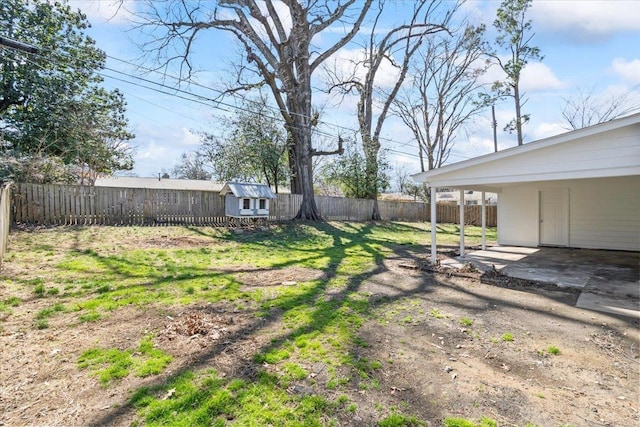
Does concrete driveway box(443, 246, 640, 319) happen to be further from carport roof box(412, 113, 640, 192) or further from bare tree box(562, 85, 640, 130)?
bare tree box(562, 85, 640, 130)

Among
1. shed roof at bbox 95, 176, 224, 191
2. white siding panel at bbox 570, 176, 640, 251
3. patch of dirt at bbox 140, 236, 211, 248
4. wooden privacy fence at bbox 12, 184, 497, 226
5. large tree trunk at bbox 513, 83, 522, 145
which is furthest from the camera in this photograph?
shed roof at bbox 95, 176, 224, 191

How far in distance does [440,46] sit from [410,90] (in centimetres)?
332

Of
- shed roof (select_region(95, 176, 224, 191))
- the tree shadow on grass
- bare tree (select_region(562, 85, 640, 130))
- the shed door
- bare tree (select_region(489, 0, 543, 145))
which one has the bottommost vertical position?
the tree shadow on grass

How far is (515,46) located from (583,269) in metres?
17.2

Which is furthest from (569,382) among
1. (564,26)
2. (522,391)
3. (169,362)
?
(564,26)

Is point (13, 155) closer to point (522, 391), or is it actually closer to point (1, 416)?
point (1, 416)

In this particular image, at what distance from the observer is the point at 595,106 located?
21.0 metres

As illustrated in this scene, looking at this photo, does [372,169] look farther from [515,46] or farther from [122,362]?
[122,362]

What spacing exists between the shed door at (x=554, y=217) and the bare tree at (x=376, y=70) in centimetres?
989

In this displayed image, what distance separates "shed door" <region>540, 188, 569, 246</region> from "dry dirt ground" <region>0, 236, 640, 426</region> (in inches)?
248

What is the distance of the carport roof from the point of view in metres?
4.78

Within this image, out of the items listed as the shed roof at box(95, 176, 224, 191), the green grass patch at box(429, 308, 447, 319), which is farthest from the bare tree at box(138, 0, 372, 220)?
the shed roof at box(95, 176, 224, 191)

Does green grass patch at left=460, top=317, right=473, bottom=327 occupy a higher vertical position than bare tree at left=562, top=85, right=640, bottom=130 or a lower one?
lower

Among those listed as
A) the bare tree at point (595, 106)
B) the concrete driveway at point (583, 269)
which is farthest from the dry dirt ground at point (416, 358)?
the bare tree at point (595, 106)
